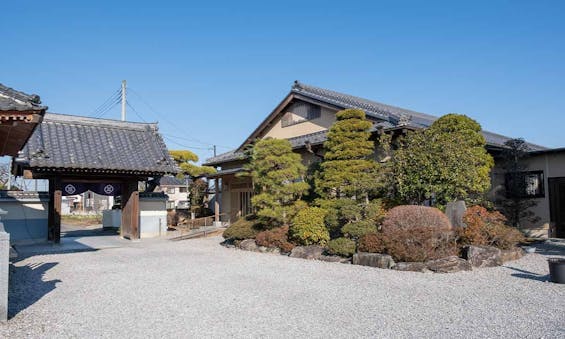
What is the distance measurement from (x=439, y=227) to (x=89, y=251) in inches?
429

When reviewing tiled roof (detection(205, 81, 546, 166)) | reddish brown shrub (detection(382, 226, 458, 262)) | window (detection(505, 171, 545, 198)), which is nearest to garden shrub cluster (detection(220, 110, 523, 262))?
reddish brown shrub (detection(382, 226, 458, 262))

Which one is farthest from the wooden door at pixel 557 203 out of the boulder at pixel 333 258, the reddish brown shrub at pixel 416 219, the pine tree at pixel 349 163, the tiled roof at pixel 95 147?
the tiled roof at pixel 95 147

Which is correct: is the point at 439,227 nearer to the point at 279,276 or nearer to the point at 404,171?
the point at 404,171

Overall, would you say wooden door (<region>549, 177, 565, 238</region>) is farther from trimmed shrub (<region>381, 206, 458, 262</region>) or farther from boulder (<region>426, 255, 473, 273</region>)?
boulder (<region>426, 255, 473, 273</region>)

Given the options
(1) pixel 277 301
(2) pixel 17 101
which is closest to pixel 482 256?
(1) pixel 277 301

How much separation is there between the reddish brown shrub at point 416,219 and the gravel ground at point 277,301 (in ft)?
4.51

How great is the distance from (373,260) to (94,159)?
453 inches

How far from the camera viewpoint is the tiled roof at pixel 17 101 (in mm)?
6348

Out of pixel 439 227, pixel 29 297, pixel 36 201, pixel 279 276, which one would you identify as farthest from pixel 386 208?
pixel 36 201

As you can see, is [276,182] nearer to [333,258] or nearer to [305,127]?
[333,258]

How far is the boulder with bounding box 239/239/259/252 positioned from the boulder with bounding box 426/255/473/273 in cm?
595

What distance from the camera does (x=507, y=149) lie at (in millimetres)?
15266

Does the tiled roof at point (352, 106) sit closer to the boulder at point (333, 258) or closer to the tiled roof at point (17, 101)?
the boulder at point (333, 258)

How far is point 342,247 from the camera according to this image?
10891mm
